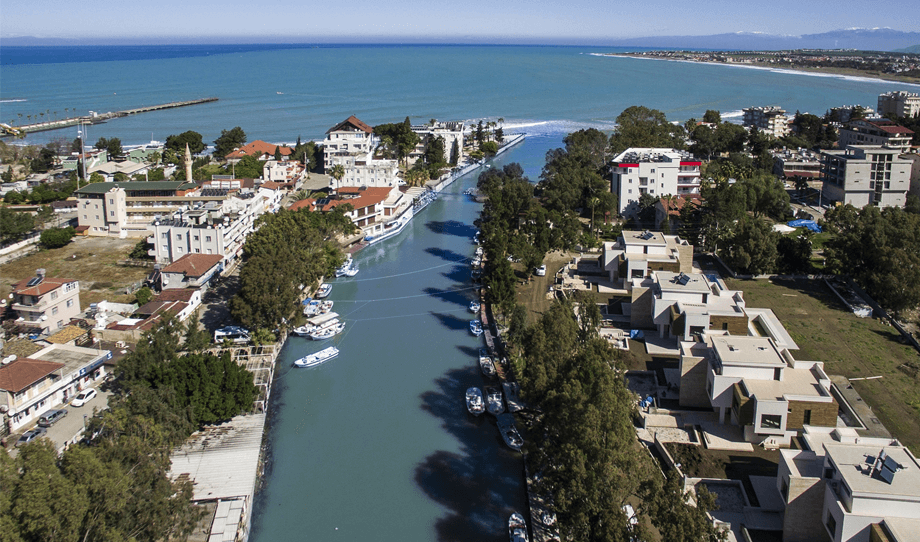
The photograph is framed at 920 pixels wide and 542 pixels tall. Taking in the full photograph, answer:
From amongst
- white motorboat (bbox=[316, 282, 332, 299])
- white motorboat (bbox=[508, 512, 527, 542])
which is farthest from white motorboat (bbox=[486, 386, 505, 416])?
white motorboat (bbox=[316, 282, 332, 299])

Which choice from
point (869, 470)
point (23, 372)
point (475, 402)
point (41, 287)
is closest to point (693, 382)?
point (475, 402)

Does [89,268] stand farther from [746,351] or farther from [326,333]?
[746,351]

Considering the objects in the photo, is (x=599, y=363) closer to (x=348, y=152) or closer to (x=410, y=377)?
(x=410, y=377)

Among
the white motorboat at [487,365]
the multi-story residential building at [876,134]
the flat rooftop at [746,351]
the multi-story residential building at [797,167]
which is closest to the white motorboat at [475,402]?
the white motorboat at [487,365]

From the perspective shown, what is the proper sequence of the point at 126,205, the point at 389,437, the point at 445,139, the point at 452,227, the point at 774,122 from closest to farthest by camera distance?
the point at 389,437 → the point at 126,205 → the point at 452,227 → the point at 445,139 → the point at 774,122

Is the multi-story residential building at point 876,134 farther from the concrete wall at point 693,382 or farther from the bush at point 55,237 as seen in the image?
the bush at point 55,237
